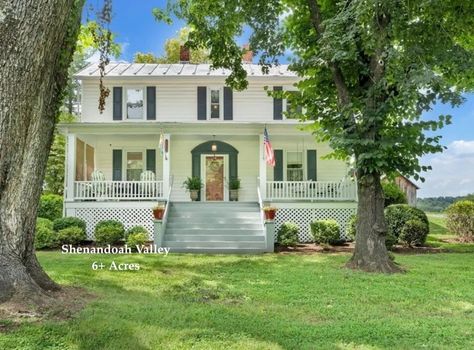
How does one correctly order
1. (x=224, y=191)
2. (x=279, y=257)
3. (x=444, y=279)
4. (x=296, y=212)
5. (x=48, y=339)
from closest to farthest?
(x=48, y=339)
(x=444, y=279)
(x=279, y=257)
(x=296, y=212)
(x=224, y=191)

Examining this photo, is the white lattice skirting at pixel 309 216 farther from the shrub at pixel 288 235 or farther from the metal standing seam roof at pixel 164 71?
the metal standing seam roof at pixel 164 71

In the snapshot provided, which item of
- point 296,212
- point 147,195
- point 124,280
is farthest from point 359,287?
point 147,195

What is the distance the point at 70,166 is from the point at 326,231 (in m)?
9.13

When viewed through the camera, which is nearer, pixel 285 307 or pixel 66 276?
pixel 285 307

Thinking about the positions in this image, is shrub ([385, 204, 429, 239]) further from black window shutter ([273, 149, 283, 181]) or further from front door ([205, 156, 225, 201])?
front door ([205, 156, 225, 201])

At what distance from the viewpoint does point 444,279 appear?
8.07m

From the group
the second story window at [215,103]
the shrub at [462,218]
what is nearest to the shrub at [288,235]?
the second story window at [215,103]

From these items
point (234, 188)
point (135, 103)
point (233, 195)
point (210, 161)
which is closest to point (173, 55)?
point (135, 103)

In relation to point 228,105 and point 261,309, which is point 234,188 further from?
point 261,309

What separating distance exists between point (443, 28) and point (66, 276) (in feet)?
28.6

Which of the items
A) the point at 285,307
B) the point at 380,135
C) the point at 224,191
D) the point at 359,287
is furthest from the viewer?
the point at 224,191

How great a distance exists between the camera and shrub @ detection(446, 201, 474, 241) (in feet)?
50.5

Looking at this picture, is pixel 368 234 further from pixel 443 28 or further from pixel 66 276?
pixel 66 276

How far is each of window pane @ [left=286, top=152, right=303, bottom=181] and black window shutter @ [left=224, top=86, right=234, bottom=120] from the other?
113 inches
